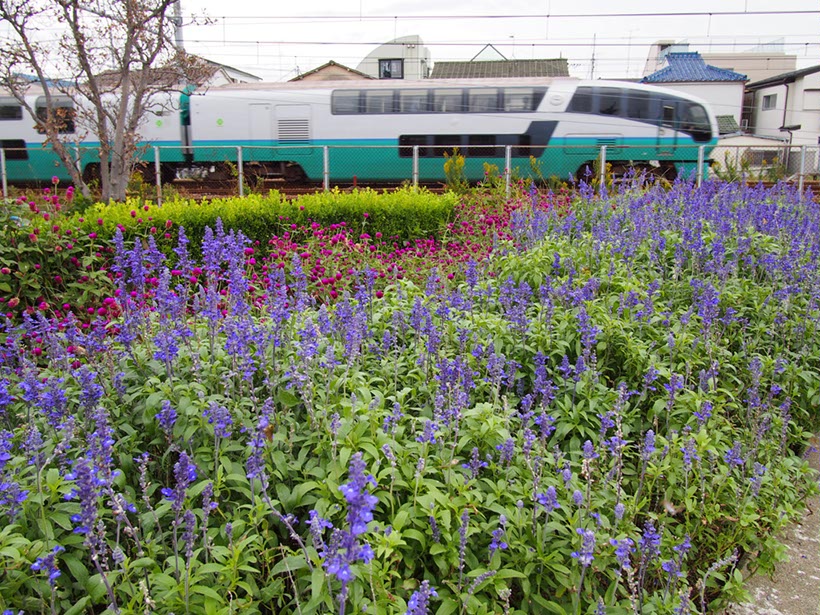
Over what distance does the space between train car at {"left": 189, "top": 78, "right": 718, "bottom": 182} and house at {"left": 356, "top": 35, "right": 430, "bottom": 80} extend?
78.5ft

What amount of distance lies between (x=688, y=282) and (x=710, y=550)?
89.9 inches

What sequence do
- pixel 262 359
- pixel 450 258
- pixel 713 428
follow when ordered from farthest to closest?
1. pixel 450 258
2. pixel 713 428
3. pixel 262 359

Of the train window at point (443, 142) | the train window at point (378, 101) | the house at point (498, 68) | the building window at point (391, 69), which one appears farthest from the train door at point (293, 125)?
the building window at point (391, 69)

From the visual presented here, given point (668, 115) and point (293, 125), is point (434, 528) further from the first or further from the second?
point (668, 115)

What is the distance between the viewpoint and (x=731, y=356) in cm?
405

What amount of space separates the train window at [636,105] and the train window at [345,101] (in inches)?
305

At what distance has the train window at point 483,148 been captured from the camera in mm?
19094

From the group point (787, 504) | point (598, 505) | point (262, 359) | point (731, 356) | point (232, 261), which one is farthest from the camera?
point (731, 356)

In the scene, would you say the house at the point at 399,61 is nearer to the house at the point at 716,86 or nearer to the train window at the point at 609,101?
the house at the point at 716,86

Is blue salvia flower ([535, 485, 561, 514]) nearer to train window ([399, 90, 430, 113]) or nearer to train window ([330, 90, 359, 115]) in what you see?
train window ([399, 90, 430, 113])

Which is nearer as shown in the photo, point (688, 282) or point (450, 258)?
point (688, 282)

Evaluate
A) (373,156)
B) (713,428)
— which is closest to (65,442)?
(713,428)

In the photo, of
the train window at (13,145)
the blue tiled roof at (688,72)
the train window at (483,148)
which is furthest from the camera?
the blue tiled roof at (688,72)

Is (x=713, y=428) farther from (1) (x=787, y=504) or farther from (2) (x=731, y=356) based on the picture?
(2) (x=731, y=356)
